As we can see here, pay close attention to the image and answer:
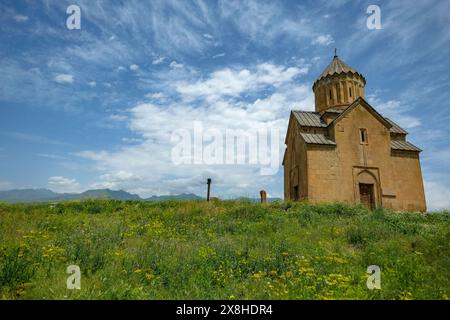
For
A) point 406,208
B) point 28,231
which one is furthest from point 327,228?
point 406,208

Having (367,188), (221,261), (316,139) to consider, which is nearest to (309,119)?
(316,139)

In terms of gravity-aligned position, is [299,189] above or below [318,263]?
above

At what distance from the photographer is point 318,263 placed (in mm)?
5676

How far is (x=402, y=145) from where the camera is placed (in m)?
20.3

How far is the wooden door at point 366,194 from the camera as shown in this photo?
18.2 metres

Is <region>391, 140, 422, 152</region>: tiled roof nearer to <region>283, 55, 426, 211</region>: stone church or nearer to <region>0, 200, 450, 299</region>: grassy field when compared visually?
<region>283, 55, 426, 211</region>: stone church

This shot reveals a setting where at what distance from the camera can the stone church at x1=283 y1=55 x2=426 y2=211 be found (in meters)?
17.8

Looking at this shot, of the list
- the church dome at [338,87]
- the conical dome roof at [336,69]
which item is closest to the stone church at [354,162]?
the church dome at [338,87]

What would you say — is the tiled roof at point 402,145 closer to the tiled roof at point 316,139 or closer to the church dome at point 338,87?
the church dome at point 338,87

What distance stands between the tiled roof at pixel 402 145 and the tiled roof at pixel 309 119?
529cm

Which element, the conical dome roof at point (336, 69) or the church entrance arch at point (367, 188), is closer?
the church entrance arch at point (367, 188)

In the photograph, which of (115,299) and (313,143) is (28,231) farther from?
(313,143)

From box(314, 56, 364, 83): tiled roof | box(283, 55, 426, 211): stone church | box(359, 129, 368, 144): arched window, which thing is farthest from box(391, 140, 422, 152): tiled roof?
box(314, 56, 364, 83): tiled roof

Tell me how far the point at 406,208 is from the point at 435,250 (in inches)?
556
